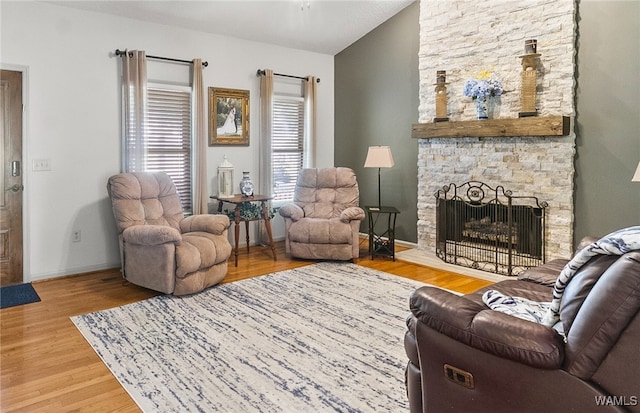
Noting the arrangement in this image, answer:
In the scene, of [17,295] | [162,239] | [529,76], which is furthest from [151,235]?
[529,76]

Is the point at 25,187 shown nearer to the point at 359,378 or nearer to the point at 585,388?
the point at 359,378

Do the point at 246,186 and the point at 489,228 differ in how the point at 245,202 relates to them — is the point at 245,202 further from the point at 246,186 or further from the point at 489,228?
the point at 489,228

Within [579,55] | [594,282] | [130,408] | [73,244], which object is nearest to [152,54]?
[73,244]

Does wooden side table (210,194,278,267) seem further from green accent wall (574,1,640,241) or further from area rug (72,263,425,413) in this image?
green accent wall (574,1,640,241)

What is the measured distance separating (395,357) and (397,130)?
3919mm

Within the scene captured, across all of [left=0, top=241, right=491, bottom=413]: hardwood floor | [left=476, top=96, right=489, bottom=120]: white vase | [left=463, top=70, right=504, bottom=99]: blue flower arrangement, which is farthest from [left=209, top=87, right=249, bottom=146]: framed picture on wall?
[left=476, top=96, right=489, bottom=120]: white vase

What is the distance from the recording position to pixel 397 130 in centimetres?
623

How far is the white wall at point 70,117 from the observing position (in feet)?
14.3

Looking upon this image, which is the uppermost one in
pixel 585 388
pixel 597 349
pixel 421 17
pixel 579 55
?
pixel 421 17

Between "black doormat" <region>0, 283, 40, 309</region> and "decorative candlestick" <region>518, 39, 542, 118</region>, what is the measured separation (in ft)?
16.0

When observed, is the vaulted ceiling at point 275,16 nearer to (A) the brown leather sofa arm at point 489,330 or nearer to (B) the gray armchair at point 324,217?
(B) the gray armchair at point 324,217

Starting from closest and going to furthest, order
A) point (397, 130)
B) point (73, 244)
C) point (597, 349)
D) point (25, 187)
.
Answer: point (597, 349)
point (25, 187)
point (73, 244)
point (397, 130)

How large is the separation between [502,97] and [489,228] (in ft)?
4.67

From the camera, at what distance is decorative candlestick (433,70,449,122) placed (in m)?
5.43
